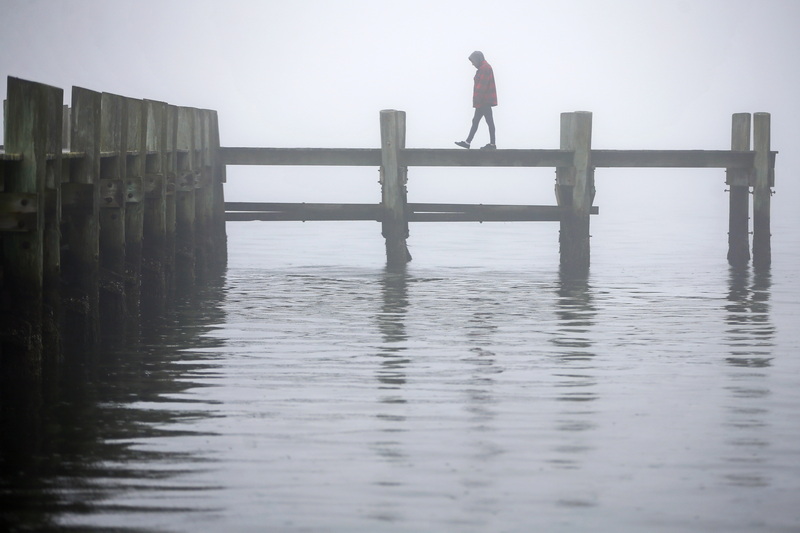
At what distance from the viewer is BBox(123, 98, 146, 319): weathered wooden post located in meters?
14.0

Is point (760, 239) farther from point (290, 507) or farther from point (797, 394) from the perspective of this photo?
point (290, 507)

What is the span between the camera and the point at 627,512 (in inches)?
269

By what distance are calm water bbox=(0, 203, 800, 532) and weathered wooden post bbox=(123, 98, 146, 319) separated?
0.52m

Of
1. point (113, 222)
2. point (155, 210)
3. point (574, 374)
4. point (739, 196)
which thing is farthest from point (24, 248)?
point (739, 196)

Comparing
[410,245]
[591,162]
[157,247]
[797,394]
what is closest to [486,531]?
[797,394]

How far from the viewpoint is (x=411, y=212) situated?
20.0 m

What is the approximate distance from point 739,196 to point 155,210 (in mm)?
8413

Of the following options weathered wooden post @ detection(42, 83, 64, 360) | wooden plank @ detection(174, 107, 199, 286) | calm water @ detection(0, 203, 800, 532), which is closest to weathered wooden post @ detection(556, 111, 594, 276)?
calm water @ detection(0, 203, 800, 532)

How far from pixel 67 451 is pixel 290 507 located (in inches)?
66.5

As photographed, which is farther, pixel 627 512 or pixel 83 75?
pixel 83 75

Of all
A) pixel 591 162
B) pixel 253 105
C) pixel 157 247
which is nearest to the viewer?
pixel 157 247

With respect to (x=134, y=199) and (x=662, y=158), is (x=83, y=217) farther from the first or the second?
(x=662, y=158)

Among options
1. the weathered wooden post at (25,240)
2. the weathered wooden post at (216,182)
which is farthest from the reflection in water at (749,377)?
the weathered wooden post at (216,182)

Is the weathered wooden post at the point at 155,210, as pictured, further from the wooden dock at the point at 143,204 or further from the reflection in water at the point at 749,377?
the reflection in water at the point at 749,377
